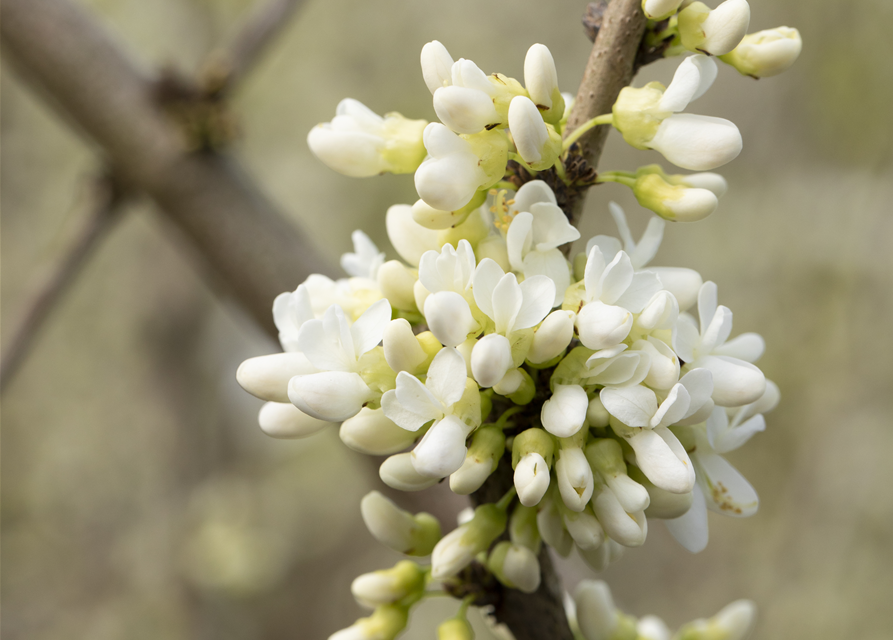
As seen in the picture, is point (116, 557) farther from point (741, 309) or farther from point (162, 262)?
point (741, 309)

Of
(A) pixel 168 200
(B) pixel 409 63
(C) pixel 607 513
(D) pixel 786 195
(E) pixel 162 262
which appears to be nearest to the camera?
(C) pixel 607 513

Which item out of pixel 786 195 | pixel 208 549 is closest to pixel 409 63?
pixel 786 195

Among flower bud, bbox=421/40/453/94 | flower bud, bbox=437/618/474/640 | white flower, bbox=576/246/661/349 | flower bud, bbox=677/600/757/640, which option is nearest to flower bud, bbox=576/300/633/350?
white flower, bbox=576/246/661/349

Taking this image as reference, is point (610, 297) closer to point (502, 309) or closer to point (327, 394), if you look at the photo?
point (502, 309)

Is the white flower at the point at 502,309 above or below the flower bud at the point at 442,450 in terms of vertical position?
above

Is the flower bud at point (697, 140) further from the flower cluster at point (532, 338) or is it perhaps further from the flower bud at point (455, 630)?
the flower bud at point (455, 630)

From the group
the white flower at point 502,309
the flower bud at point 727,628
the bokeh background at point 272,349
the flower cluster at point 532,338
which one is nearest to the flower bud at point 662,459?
the flower cluster at point 532,338

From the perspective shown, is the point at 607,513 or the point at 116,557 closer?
the point at 607,513

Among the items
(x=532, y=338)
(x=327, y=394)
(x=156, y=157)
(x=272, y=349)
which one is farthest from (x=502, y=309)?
(x=272, y=349)
